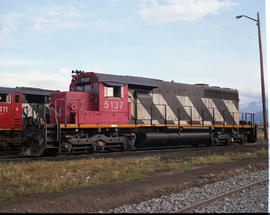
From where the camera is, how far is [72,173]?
8641mm

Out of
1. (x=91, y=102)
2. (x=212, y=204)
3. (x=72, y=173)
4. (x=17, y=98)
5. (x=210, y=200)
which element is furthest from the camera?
(x=17, y=98)

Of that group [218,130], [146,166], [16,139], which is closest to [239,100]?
[218,130]

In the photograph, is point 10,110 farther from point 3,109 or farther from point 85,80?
point 85,80

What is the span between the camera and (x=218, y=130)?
18.6 m

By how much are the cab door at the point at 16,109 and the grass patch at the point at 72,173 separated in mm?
7193

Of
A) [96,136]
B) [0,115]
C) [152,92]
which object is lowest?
[96,136]

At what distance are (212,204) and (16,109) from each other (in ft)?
44.6

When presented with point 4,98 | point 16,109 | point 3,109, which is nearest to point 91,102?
point 16,109

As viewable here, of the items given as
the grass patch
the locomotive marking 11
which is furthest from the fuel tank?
the locomotive marking 11

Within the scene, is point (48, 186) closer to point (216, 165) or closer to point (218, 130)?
point (216, 165)

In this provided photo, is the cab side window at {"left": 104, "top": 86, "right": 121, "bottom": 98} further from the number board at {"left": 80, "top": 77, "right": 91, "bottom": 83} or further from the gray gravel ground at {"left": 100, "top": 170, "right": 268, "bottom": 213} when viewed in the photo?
the gray gravel ground at {"left": 100, "top": 170, "right": 268, "bottom": 213}

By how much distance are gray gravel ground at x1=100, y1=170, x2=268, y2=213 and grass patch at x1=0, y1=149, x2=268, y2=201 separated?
2.09m

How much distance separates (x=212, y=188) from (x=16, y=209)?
4.17 m

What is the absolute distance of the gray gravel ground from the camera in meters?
5.15
